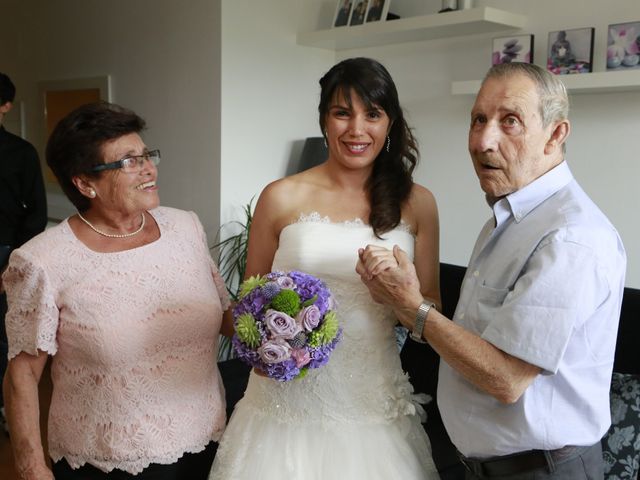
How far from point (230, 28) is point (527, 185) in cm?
315

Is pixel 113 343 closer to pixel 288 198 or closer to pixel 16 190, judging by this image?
pixel 288 198

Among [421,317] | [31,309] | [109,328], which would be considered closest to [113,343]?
[109,328]

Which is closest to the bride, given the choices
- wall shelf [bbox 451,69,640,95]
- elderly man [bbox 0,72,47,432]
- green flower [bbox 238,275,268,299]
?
green flower [bbox 238,275,268,299]

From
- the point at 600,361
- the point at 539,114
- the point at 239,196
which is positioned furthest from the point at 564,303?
the point at 239,196

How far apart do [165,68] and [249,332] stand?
345cm

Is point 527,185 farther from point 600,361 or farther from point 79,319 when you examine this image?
point 79,319

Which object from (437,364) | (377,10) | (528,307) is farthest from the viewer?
(377,10)

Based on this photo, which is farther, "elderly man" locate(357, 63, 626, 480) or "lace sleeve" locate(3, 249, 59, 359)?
"lace sleeve" locate(3, 249, 59, 359)

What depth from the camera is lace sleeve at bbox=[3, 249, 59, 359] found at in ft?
6.03

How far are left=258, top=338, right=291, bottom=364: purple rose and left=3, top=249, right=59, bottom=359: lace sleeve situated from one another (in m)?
0.56

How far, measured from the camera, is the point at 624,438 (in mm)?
2402

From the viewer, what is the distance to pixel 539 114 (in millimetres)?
1621

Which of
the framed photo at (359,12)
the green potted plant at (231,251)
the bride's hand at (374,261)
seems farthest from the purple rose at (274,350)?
the framed photo at (359,12)

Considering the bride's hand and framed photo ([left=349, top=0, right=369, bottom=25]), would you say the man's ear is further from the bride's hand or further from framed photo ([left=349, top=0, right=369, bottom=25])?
framed photo ([left=349, top=0, right=369, bottom=25])
